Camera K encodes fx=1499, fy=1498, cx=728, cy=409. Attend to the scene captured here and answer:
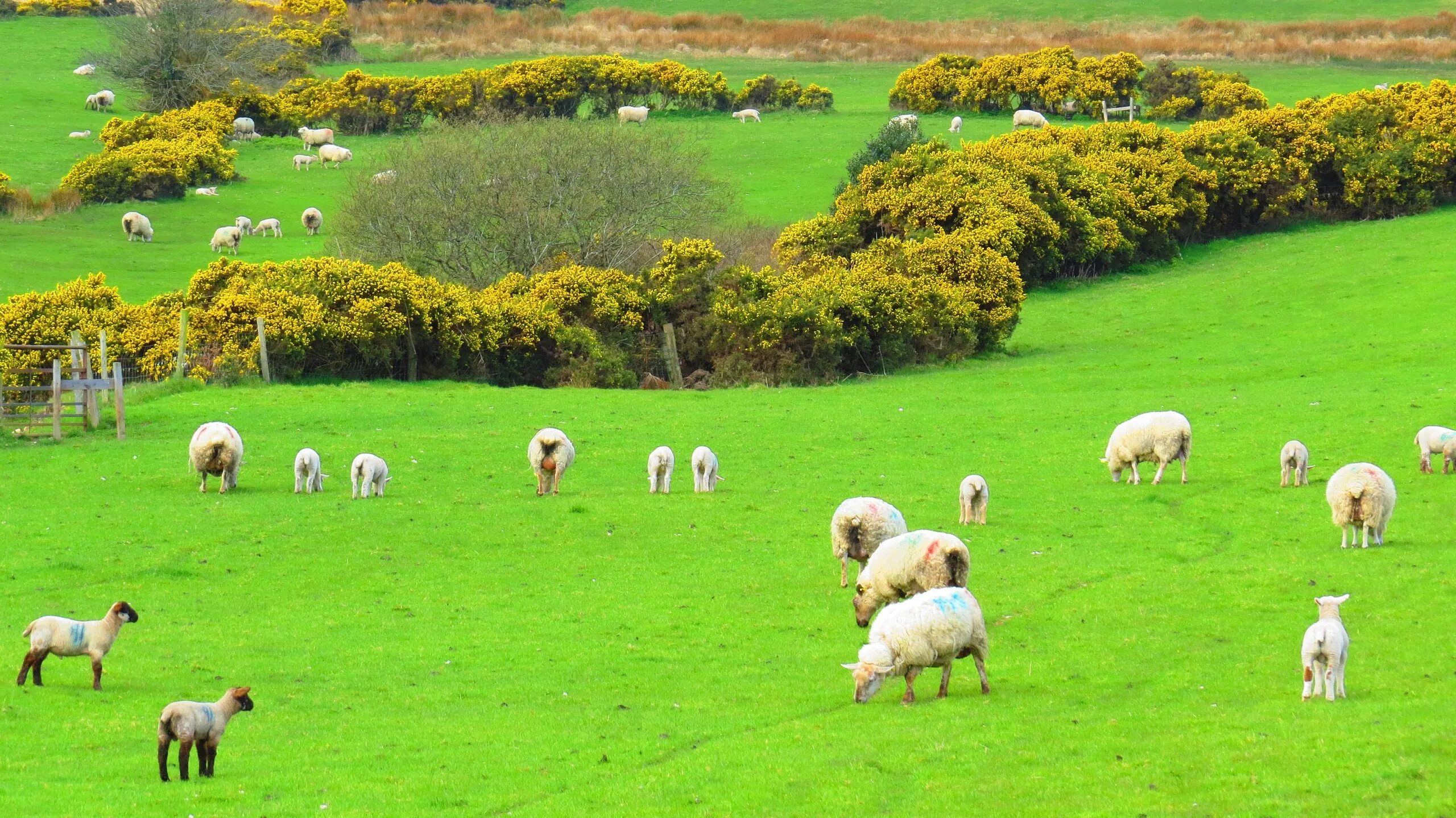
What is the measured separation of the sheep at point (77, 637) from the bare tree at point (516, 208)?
125 ft

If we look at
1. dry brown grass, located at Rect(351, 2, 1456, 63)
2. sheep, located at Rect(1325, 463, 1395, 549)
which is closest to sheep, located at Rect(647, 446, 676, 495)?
sheep, located at Rect(1325, 463, 1395, 549)

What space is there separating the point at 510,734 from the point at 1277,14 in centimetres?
11735

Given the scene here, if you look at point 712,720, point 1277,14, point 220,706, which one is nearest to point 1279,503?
point 712,720

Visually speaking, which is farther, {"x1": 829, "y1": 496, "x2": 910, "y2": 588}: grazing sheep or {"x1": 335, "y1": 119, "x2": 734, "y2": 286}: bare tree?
{"x1": 335, "y1": 119, "x2": 734, "y2": 286}: bare tree

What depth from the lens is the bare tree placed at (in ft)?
178

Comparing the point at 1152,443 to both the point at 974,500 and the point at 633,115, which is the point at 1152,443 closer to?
the point at 974,500

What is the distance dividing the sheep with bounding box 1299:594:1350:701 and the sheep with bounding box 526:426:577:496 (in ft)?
56.2

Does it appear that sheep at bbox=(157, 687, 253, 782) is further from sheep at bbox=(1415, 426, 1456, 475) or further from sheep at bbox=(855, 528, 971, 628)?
sheep at bbox=(1415, 426, 1456, 475)

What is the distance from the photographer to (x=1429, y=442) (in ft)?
94.4

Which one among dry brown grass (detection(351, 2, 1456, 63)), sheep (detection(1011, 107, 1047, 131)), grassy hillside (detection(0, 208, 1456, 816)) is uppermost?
dry brown grass (detection(351, 2, 1456, 63))

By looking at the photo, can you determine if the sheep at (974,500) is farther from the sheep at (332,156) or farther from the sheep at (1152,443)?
the sheep at (332,156)

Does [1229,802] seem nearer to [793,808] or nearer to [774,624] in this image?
[793,808]

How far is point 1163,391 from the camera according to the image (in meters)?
41.2

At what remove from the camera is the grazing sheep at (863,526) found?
70.6 feet
